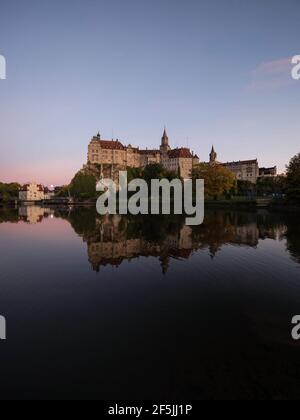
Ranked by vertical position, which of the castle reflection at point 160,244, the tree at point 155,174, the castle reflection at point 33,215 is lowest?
the castle reflection at point 160,244

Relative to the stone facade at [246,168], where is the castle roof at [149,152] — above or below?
above

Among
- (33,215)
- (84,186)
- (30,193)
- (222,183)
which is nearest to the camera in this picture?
(33,215)

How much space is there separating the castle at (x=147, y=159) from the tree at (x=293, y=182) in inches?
3417

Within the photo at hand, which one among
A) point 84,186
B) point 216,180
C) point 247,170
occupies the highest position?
point 247,170

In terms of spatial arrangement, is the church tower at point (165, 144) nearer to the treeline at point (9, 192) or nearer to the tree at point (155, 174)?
the tree at point (155, 174)

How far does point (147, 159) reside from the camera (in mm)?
182750

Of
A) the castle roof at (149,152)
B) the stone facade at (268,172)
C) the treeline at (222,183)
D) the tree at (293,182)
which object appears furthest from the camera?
the castle roof at (149,152)

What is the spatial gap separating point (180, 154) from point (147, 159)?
25.4 meters

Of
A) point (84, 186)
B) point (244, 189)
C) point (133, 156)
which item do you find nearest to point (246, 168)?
point (244, 189)

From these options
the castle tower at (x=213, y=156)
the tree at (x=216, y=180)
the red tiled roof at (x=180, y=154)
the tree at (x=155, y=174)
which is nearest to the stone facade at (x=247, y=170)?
the castle tower at (x=213, y=156)

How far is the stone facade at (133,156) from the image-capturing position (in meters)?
162

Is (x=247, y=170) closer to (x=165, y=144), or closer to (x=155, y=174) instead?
(x=165, y=144)

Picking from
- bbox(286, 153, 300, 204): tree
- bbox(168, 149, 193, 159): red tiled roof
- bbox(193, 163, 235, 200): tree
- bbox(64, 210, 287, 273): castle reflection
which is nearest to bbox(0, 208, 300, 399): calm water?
bbox(64, 210, 287, 273): castle reflection
